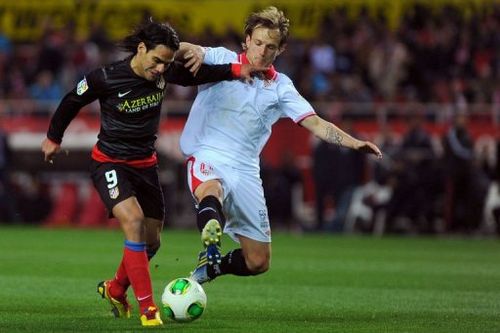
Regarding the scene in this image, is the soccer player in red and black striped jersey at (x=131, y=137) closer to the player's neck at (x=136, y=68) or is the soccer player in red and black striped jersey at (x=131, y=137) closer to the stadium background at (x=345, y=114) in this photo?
the player's neck at (x=136, y=68)

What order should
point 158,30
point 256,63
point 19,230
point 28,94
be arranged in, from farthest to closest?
point 28,94
point 19,230
point 256,63
point 158,30

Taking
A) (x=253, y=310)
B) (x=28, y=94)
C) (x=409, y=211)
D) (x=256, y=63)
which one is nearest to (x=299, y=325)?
(x=253, y=310)

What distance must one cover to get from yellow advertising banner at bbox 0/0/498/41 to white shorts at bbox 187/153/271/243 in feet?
50.9

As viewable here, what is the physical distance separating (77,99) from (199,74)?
42.9 inches

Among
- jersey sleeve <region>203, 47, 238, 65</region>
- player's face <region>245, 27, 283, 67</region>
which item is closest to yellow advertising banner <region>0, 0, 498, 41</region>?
jersey sleeve <region>203, 47, 238, 65</region>

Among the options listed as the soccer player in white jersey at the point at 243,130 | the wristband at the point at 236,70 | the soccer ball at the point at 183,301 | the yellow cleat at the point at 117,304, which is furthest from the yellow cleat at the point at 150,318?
the wristband at the point at 236,70

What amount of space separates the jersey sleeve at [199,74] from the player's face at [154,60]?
484mm

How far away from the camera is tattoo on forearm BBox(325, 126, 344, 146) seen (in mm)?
9398

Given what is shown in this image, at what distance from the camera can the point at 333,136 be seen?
9.48 meters

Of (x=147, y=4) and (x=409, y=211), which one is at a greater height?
(x=147, y=4)

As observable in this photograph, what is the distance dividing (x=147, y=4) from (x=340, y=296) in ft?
53.7

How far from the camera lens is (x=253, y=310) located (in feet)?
33.3

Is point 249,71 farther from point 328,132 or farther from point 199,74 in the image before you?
point 328,132

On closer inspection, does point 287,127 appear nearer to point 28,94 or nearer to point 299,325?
point 28,94
